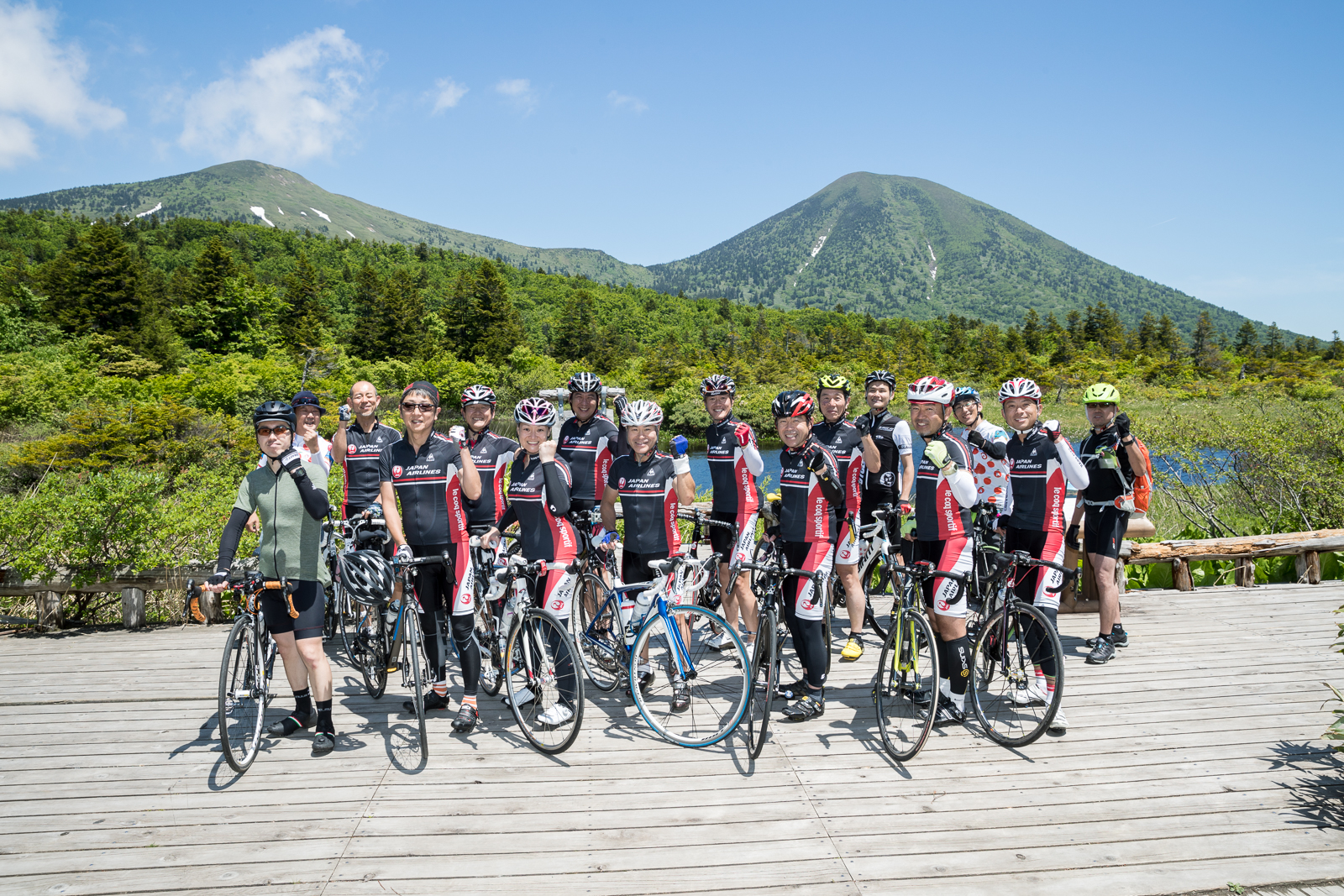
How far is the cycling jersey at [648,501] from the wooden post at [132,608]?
5601 mm

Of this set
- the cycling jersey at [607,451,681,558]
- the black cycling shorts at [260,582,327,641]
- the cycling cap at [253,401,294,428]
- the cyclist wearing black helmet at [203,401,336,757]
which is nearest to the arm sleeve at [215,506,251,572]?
the cyclist wearing black helmet at [203,401,336,757]

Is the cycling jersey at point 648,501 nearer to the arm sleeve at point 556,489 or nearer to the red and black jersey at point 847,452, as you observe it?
the arm sleeve at point 556,489

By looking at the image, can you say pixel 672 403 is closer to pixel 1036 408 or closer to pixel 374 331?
pixel 374 331

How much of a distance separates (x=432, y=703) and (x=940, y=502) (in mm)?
3850

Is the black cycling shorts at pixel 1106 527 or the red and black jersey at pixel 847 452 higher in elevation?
the red and black jersey at pixel 847 452

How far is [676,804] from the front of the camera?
12.8 feet

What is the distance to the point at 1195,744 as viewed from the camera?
4508 millimetres

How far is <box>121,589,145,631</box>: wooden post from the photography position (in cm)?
714

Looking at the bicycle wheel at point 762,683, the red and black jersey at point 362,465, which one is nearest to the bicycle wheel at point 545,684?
the bicycle wheel at point 762,683

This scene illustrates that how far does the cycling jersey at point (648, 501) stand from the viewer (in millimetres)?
4965

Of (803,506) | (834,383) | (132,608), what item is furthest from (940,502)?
(132,608)

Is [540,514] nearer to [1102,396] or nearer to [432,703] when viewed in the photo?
[432,703]

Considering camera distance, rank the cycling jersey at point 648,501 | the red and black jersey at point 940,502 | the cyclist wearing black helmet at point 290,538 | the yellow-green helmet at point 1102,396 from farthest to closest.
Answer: the yellow-green helmet at point 1102,396 < the cycling jersey at point 648,501 < the red and black jersey at point 940,502 < the cyclist wearing black helmet at point 290,538

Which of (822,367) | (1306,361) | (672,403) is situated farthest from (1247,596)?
(1306,361)
